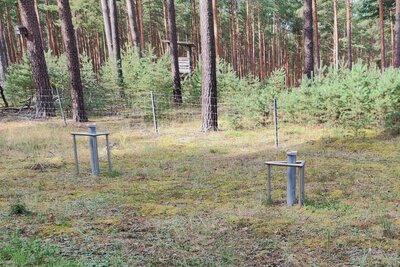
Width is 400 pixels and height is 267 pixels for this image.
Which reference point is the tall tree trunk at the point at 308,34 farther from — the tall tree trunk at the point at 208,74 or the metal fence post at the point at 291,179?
the metal fence post at the point at 291,179

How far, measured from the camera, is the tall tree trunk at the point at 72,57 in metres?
11.0

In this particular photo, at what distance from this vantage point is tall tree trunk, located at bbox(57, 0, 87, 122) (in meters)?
11.0

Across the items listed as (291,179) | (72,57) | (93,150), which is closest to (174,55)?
(72,57)

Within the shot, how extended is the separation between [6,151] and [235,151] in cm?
497

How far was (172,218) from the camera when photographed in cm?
400

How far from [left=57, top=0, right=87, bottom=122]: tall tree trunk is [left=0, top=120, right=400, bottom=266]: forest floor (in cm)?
308

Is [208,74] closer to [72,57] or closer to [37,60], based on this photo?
[72,57]

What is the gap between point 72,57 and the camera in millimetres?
11203

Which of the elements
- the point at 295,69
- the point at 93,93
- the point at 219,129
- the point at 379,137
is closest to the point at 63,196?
the point at 219,129

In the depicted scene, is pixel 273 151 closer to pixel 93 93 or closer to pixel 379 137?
pixel 379 137

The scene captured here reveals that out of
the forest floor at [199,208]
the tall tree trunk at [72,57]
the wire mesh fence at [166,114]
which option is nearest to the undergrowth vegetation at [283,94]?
the wire mesh fence at [166,114]

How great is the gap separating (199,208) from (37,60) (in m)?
9.57

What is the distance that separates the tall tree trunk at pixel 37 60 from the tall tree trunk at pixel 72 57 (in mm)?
1121

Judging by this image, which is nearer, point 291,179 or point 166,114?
point 291,179
